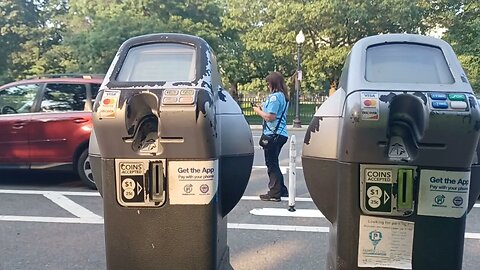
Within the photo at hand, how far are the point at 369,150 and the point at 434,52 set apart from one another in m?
0.66

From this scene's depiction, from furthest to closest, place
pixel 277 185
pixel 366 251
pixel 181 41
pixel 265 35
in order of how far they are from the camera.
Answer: pixel 265 35
pixel 277 185
pixel 181 41
pixel 366 251

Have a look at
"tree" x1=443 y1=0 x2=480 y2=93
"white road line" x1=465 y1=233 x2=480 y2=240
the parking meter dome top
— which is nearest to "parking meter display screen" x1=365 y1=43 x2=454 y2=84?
A: the parking meter dome top

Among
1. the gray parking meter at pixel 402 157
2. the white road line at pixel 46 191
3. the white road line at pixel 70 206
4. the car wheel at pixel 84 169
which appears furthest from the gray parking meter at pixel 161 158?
the car wheel at pixel 84 169

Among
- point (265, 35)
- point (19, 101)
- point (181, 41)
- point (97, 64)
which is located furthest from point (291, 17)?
point (181, 41)

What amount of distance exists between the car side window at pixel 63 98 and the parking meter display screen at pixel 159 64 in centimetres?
400

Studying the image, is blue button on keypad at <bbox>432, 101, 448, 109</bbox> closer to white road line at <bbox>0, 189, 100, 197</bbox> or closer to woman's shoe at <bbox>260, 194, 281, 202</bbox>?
woman's shoe at <bbox>260, 194, 281, 202</bbox>

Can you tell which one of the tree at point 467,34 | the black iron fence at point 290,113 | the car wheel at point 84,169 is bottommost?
the black iron fence at point 290,113

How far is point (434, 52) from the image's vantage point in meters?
2.40

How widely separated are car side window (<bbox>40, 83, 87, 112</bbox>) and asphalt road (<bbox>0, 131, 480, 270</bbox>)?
1091 mm

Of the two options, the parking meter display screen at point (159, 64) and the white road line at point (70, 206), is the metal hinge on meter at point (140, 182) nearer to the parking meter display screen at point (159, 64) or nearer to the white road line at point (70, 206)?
the parking meter display screen at point (159, 64)

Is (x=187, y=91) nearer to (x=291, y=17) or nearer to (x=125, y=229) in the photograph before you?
(x=125, y=229)

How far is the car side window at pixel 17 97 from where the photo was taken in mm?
6305

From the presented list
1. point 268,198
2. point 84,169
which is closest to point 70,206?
point 84,169

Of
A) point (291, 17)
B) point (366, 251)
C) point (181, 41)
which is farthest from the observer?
point (291, 17)
